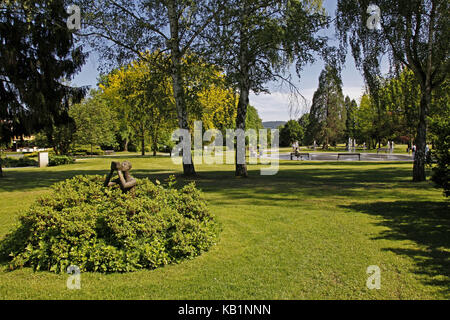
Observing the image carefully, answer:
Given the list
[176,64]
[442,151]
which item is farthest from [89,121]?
[442,151]

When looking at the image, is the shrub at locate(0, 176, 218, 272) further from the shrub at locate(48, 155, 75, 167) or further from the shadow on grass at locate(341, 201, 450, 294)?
the shrub at locate(48, 155, 75, 167)

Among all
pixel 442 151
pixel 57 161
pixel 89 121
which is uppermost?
pixel 89 121

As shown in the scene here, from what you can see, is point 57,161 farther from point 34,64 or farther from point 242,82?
point 242,82

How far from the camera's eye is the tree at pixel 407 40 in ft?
39.9

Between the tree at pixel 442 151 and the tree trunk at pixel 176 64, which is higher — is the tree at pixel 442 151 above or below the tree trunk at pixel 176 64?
below

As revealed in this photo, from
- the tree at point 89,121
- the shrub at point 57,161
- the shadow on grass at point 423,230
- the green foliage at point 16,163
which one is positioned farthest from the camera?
the tree at point 89,121

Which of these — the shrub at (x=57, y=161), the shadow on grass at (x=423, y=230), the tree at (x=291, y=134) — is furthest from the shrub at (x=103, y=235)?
the tree at (x=291, y=134)

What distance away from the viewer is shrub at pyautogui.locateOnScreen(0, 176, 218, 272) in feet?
14.9

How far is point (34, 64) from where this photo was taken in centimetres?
1655

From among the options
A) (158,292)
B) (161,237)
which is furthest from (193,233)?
(158,292)

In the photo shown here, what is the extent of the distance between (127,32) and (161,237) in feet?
42.1

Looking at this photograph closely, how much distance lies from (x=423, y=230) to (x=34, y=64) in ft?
63.5

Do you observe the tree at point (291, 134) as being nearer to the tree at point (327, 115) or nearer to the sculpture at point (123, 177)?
the tree at point (327, 115)

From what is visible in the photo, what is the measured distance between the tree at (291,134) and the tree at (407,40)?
2676 inches
